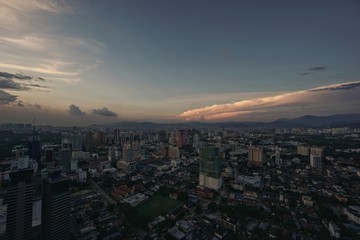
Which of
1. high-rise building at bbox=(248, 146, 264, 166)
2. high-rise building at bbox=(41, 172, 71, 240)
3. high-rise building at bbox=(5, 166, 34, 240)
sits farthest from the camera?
high-rise building at bbox=(248, 146, 264, 166)

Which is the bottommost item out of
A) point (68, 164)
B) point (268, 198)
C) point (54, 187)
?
point (268, 198)

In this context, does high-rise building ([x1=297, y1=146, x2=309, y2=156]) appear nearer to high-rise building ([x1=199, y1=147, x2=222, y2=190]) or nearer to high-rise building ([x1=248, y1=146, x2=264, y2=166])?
high-rise building ([x1=248, y1=146, x2=264, y2=166])

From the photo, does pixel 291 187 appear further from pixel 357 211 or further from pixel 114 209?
pixel 114 209

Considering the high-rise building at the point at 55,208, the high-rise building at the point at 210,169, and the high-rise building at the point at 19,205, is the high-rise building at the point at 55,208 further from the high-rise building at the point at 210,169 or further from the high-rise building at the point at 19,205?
the high-rise building at the point at 210,169

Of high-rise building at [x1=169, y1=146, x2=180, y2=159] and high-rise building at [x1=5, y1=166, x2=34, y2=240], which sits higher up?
high-rise building at [x1=5, y1=166, x2=34, y2=240]

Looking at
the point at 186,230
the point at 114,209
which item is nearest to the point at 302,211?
the point at 186,230

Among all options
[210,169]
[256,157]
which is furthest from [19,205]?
[256,157]

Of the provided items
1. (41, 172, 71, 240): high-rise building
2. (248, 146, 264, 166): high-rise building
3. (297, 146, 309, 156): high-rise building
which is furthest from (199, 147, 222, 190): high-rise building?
(297, 146, 309, 156): high-rise building
